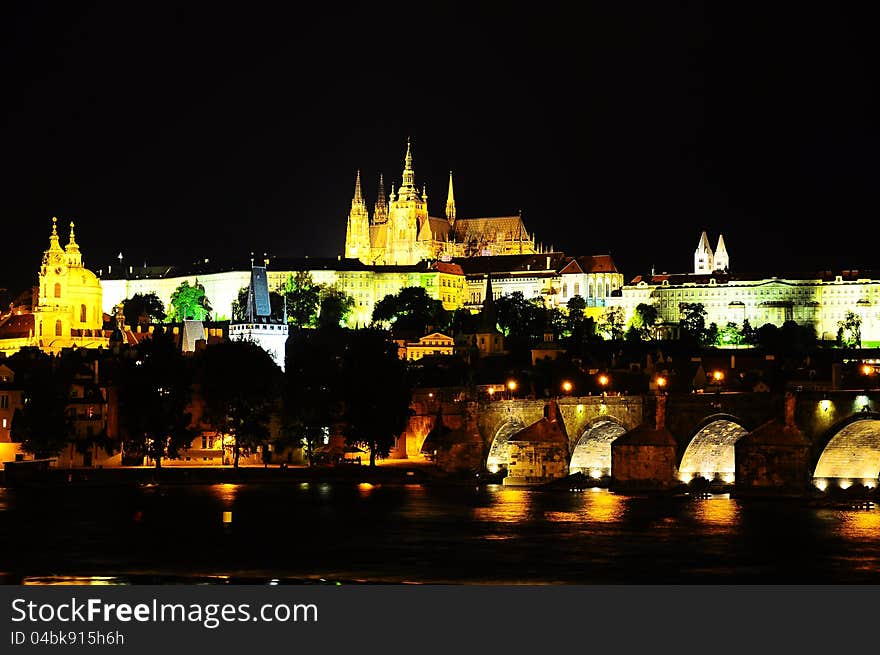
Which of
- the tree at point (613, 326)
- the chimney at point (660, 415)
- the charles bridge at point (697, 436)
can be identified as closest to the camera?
the charles bridge at point (697, 436)

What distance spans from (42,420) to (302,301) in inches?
4162

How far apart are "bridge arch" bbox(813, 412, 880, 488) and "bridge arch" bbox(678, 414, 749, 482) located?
3998 mm

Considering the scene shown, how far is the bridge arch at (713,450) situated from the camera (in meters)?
70.6

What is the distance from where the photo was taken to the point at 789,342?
171125 mm

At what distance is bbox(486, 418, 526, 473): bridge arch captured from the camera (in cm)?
8401

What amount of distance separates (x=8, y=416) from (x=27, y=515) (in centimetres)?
1970

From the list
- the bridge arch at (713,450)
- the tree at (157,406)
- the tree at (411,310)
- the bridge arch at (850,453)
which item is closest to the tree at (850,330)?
the tree at (411,310)

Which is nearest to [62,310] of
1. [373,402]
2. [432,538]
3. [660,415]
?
[373,402]

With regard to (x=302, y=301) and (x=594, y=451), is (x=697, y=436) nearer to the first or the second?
(x=594, y=451)

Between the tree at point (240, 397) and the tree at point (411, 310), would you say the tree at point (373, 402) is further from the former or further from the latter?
the tree at point (411, 310)

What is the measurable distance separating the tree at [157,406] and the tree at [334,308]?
8758 centimetres

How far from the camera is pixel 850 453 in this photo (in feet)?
217

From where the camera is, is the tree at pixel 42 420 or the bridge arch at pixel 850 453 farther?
the tree at pixel 42 420

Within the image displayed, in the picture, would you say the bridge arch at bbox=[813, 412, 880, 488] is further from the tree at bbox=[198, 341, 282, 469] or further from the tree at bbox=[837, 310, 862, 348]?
the tree at bbox=[837, 310, 862, 348]
